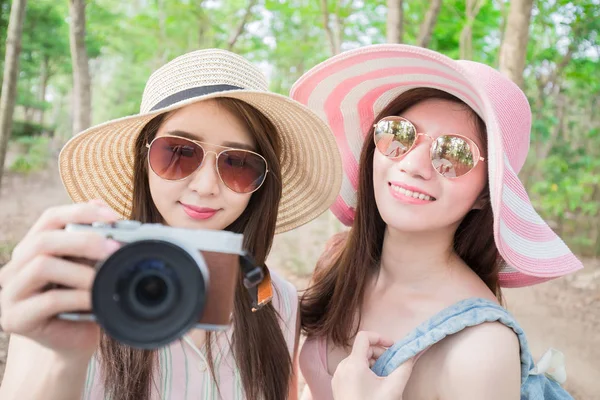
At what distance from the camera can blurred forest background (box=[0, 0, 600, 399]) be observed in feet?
15.2

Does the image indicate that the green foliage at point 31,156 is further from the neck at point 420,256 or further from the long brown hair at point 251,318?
the neck at point 420,256

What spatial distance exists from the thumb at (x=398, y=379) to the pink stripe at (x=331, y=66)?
3.31ft

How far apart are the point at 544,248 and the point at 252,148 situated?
1.13 metres

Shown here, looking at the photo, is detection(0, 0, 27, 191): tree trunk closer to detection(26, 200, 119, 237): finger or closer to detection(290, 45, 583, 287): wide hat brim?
detection(290, 45, 583, 287): wide hat brim

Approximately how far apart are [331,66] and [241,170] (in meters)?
0.59

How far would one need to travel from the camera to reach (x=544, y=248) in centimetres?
175

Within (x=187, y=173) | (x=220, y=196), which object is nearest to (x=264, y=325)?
(x=220, y=196)

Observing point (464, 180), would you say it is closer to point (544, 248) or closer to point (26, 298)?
point (544, 248)

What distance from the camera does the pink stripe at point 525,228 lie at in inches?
65.6

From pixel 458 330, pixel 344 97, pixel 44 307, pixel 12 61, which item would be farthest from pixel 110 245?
pixel 12 61

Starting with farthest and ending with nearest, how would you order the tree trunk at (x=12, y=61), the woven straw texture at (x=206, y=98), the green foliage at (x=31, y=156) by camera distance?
the green foliage at (x=31, y=156), the tree trunk at (x=12, y=61), the woven straw texture at (x=206, y=98)

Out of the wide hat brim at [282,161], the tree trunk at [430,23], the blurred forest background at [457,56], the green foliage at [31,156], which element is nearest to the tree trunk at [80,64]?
the blurred forest background at [457,56]

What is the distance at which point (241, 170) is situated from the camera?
1.67 m

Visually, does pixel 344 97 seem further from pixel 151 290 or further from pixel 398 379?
pixel 151 290
